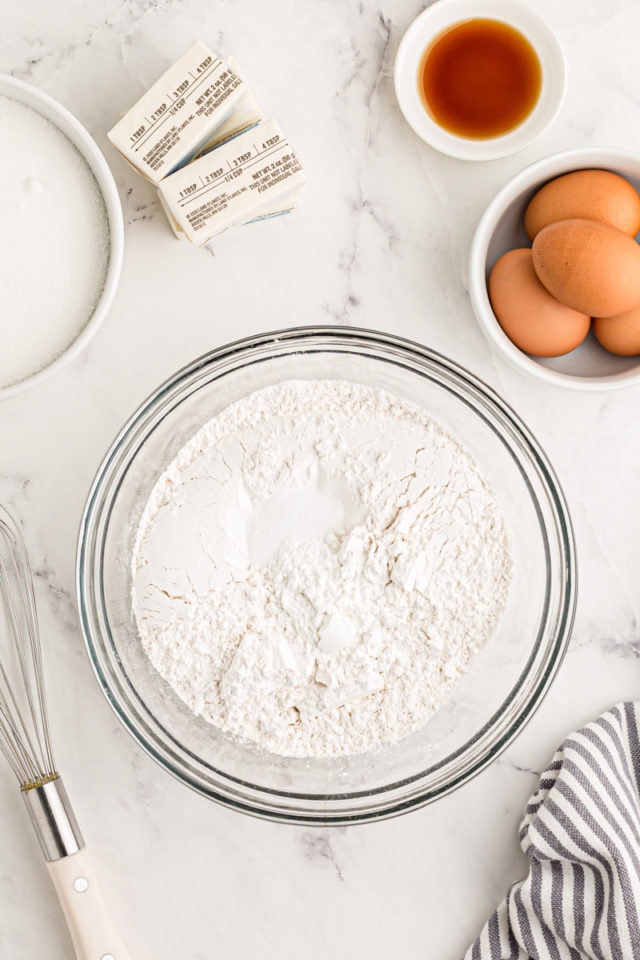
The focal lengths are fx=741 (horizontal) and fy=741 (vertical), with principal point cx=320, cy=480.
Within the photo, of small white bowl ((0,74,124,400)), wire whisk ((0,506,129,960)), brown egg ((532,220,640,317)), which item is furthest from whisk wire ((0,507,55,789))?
brown egg ((532,220,640,317))

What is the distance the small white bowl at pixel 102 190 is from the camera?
0.85 meters

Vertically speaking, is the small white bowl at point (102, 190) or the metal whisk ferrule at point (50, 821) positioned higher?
the small white bowl at point (102, 190)

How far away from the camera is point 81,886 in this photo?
908mm

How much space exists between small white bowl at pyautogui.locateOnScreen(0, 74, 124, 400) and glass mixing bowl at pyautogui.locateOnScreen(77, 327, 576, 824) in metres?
0.11

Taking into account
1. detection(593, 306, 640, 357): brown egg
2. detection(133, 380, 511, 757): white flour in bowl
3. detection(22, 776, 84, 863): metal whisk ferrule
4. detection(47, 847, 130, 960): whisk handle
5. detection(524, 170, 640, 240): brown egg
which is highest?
detection(524, 170, 640, 240): brown egg

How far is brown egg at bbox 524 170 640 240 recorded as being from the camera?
842 mm

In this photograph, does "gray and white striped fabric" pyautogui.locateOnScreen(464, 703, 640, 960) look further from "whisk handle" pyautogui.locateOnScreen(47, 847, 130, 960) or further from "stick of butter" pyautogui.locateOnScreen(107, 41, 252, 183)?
"stick of butter" pyautogui.locateOnScreen(107, 41, 252, 183)

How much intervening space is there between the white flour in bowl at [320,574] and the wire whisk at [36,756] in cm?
18

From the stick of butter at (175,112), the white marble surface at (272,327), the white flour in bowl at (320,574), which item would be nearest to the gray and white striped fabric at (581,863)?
the white marble surface at (272,327)

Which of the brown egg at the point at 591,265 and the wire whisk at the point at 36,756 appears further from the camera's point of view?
the wire whisk at the point at 36,756

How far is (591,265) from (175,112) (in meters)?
0.49

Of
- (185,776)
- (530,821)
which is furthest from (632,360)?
(185,776)

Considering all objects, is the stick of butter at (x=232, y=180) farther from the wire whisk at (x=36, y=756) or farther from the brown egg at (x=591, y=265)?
the wire whisk at (x=36, y=756)

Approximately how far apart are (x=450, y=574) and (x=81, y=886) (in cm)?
59
